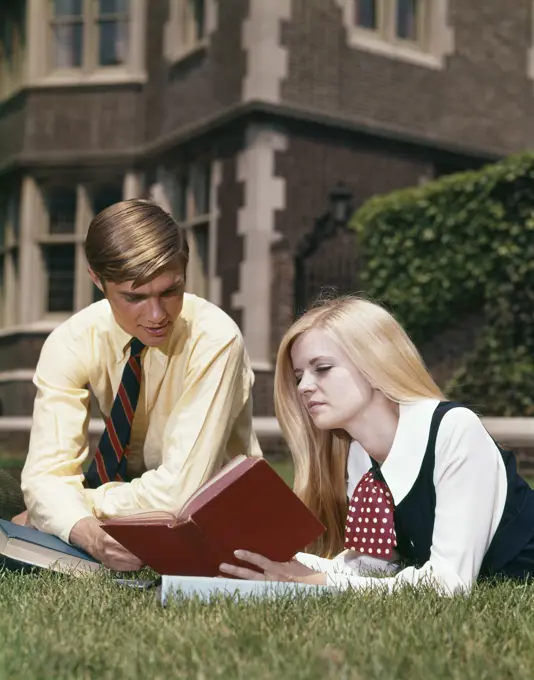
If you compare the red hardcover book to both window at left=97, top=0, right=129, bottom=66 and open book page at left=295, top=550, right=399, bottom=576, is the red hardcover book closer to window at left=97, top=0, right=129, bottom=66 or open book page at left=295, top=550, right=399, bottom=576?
open book page at left=295, top=550, right=399, bottom=576

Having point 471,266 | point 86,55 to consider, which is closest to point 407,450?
point 471,266

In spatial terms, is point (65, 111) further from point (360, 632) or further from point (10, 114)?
point (360, 632)

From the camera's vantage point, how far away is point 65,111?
1425 centimetres

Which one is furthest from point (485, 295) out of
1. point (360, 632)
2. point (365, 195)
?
point (360, 632)

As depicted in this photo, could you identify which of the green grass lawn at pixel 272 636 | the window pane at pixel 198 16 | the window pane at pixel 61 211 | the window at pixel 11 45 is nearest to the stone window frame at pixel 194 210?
A: the window pane at pixel 61 211

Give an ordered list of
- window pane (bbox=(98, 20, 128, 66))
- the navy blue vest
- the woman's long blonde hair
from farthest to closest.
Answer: window pane (bbox=(98, 20, 128, 66)) → the woman's long blonde hair → the navy blue vest

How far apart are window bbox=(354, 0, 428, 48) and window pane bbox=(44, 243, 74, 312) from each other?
17.0 ft

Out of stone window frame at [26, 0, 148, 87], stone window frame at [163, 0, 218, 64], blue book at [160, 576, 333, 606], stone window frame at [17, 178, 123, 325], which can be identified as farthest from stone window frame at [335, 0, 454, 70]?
blue book at [160, 576, 333, 606]

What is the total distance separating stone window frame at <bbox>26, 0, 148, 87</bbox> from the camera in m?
14.1

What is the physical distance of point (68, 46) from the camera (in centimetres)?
1440

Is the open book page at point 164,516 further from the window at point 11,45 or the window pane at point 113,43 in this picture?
the window at point 11,45

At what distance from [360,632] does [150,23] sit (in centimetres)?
1277

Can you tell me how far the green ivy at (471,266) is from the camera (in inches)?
389

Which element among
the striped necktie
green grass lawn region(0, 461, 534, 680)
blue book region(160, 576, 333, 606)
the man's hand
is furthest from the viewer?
the striped necktie
